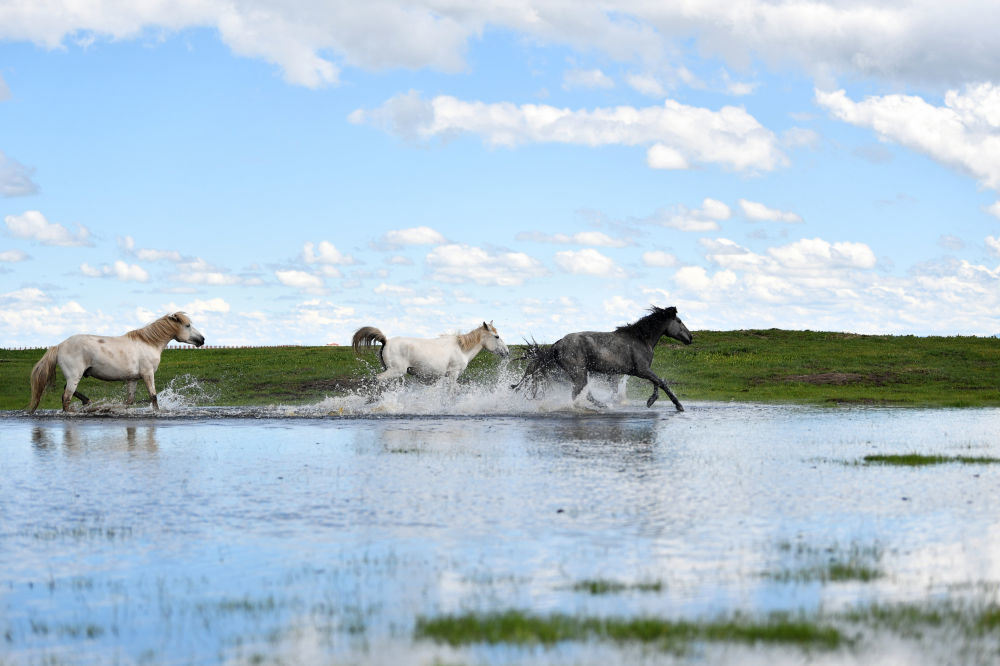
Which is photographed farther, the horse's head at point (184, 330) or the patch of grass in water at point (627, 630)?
the horse's head at point (184, 330)

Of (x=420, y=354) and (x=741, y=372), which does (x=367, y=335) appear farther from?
(x=741, y=372)

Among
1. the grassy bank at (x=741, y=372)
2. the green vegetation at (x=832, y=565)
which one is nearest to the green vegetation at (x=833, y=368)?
the grassy bank at (x=741, y=372)

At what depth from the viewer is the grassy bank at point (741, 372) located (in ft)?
99.6

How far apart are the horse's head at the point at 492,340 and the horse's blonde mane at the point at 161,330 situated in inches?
268

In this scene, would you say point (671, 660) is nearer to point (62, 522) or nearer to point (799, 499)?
point (799, 499)

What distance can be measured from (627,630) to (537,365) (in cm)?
1874

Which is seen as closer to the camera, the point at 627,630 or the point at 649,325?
the point at 627,630

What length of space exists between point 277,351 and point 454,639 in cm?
3942

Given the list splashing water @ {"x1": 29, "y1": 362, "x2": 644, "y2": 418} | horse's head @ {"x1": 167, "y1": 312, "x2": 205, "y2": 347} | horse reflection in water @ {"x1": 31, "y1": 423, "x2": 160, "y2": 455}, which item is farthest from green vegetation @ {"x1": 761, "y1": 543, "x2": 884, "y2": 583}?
horse's head @ {"x1": 167, "y1": 312, "x2": 205, "y2": 347}

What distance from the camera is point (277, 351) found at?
4434 cm

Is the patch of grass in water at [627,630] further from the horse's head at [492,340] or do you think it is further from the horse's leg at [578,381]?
the horse's head at [492,340]

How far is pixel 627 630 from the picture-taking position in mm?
6004

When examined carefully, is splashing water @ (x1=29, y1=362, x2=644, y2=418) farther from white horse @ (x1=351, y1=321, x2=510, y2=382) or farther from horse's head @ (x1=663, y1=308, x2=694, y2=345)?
horse's head @ (x1=663, y1=308, x2=694, y2=345)

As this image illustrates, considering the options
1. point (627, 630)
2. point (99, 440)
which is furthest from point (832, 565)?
point (99, 440)
